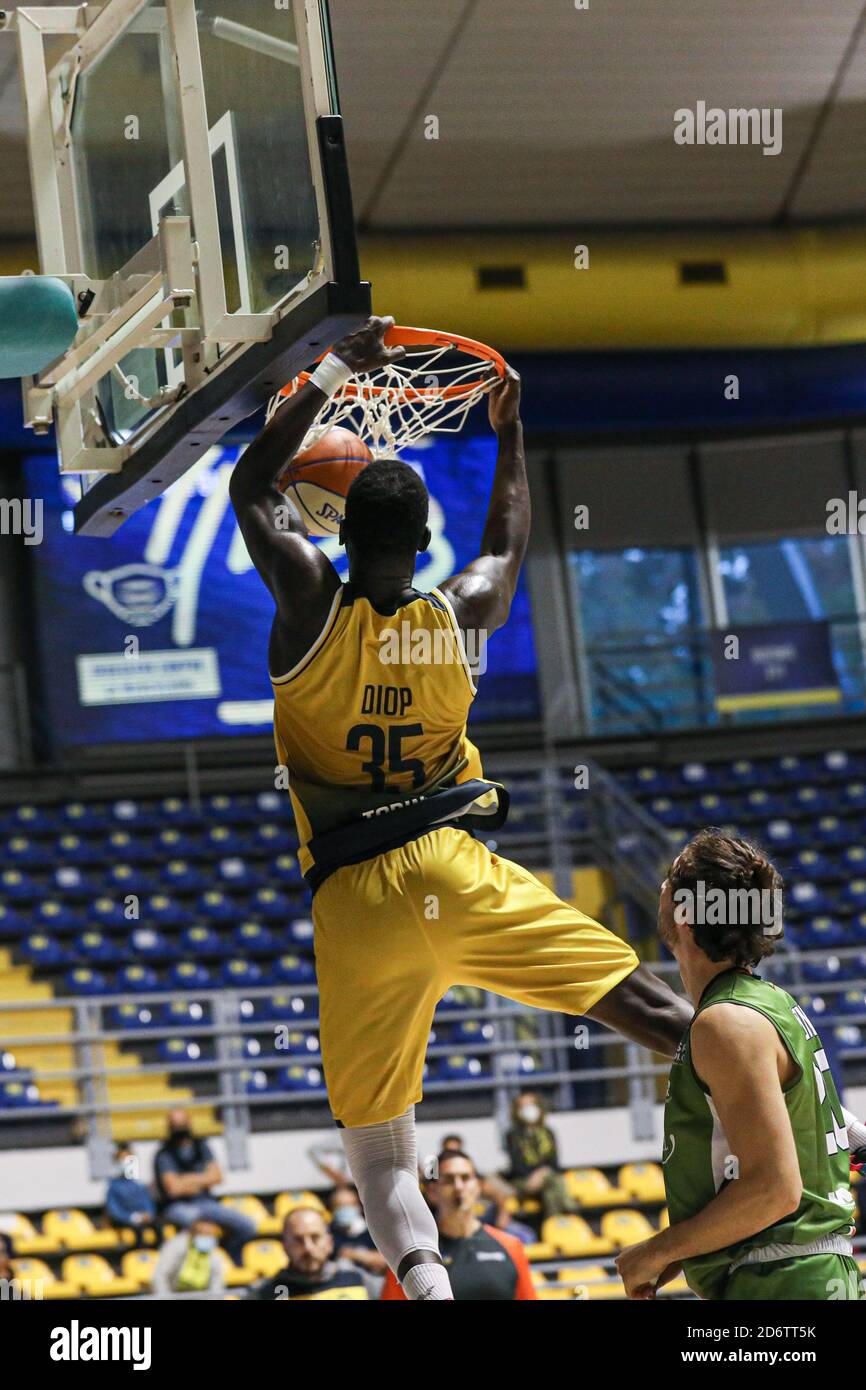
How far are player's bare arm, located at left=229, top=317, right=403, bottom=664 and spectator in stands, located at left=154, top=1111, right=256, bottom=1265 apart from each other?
6.28m

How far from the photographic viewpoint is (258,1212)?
35.1ft

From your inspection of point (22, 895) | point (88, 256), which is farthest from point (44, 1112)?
point (88, 256)

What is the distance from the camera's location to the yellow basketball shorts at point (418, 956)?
4.14 meters

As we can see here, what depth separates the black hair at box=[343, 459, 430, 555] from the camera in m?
4.24

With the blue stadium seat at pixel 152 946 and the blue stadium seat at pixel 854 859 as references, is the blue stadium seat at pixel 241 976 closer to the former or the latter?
the blue stadium seat at pixel 152 946

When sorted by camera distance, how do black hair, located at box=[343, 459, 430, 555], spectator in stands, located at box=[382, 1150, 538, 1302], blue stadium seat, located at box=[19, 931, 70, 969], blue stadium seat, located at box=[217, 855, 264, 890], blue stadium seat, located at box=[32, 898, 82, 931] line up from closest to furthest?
1. black hair, located at box=[343, 459, 430, 555]
2. spectator in stands, located at box=[382, 1150, 538, 1302]
3. blue stadium seat, located at box=[19, 931, 70, 969]
4. blue stadium seat, located at box=[32, 898, 82, 931]
5. blue stadium seat, located at box=[217, 855, 264, 890]

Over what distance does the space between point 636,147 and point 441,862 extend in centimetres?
1215

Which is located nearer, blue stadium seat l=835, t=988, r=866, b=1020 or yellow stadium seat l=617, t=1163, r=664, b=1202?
yellow stadium seat l=617, t=1163, r=664, b=1202

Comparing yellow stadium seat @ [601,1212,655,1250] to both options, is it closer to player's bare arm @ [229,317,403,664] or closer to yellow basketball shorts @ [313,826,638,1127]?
yellow basketball shorts @ [313,826,638,1127]

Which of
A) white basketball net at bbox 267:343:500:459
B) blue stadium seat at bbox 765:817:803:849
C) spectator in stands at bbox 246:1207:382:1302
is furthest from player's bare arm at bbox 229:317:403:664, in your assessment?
blue stadium seat at bbox 765:817:803:849

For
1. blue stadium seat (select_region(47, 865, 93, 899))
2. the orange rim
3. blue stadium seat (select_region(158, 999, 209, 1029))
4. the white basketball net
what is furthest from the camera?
blue stadium seat (select_region(47, 865, 93, 899))

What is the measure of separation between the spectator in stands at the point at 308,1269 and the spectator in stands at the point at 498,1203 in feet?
4.45

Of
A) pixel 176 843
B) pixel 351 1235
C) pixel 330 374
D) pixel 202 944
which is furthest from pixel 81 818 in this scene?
pixel 330 374

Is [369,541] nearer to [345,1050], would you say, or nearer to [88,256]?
[345,1050]
